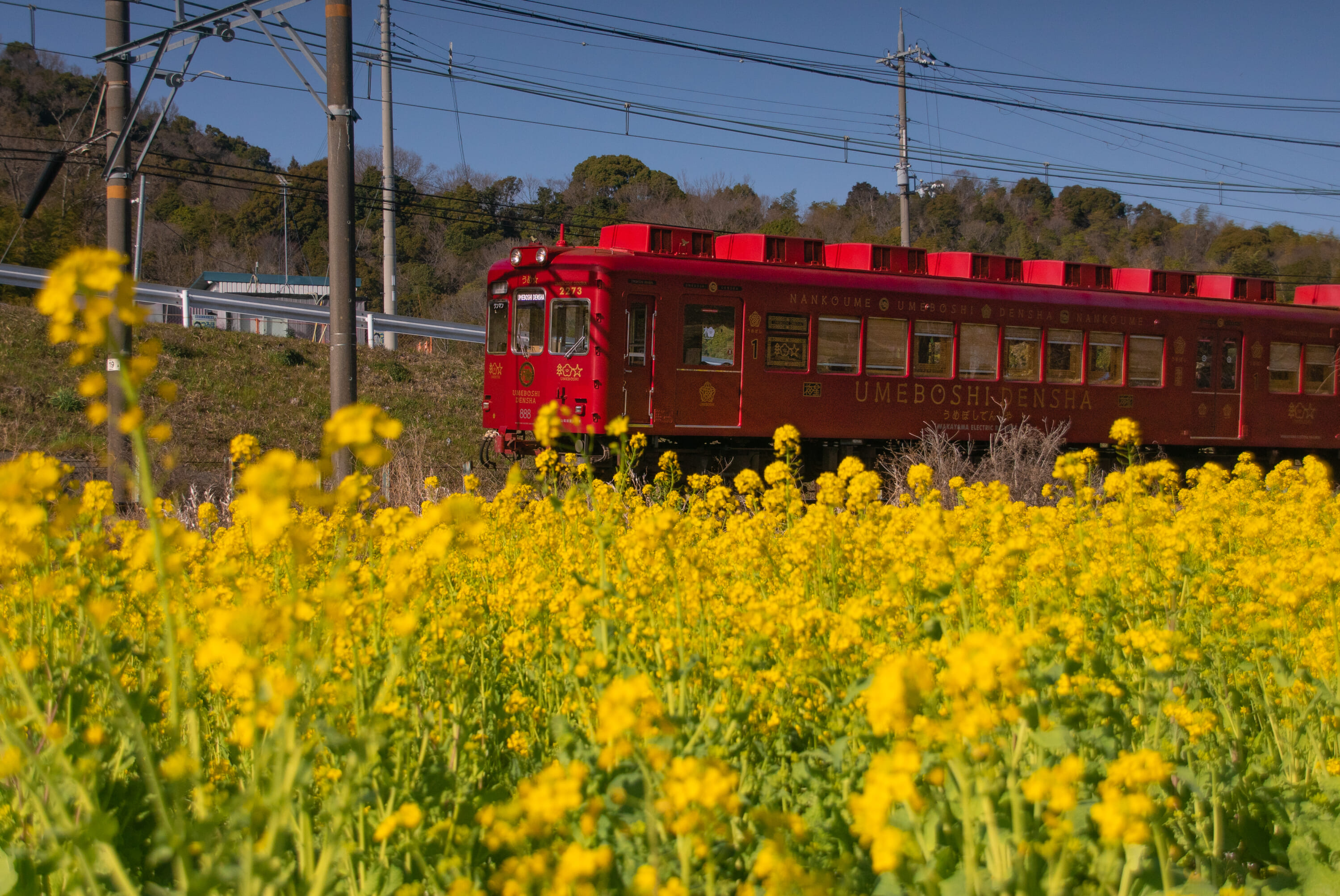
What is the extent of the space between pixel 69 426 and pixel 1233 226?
1812 inches

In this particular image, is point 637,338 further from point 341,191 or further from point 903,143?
point 903,143

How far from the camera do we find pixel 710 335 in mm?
10188

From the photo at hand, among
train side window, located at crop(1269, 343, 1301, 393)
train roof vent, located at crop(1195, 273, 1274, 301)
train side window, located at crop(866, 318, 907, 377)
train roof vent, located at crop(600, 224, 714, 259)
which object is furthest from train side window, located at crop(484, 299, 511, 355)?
train side window, located at crop(1269, 343, 1301, 393)

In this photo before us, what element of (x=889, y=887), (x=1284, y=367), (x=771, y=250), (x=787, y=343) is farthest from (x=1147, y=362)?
(x=889, y=887)

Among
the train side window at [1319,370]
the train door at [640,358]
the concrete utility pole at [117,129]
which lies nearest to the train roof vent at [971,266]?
the train door at [640,358]

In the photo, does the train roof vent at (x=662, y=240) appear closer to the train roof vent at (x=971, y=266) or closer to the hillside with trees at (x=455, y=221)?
the train roof vent at (x=971, y=266)

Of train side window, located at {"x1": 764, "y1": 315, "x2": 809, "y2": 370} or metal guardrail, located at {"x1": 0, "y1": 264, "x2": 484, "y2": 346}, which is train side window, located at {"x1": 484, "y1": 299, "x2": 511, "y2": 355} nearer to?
train side window, located at {"x1": 764, "y1": 315, "x2": 809, "y2": 370}

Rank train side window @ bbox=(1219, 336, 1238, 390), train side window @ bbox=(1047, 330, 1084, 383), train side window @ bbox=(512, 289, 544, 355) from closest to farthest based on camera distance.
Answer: train side window @ bbox=(512, 289, 544, 355) → train side window @ bbox=(1047, 330, 1084, 383) → train side window @ bbox=(1219, 336, 1238, 390)

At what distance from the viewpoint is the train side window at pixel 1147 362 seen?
12367 millimetres

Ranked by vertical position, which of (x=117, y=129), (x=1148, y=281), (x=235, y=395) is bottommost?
(x=235, y=395)

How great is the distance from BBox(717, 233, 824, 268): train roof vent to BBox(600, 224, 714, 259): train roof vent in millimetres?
232

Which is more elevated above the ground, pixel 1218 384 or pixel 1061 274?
pixel 1061 274

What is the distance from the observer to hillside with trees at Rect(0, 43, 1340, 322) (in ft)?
112

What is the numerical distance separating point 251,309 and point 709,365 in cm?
1473
